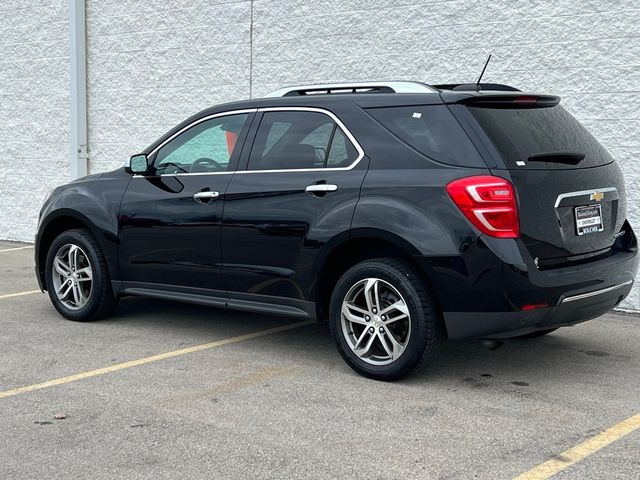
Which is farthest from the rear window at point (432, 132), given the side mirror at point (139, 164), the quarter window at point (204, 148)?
the side mirror at point (139, 164)

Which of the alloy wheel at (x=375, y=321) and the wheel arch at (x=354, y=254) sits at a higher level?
the wheel arch at (x=354, y=254)

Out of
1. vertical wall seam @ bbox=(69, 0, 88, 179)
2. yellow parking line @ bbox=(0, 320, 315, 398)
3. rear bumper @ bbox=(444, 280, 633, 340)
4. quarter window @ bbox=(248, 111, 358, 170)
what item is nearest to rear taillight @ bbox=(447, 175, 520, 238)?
rear bumper @ bbox=(444, 280, 633, 340)

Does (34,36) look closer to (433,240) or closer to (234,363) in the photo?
(234,363)

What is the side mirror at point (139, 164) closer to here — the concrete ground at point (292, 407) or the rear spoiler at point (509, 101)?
the concrete ground at point (292, 407)

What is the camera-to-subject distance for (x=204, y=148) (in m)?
6.84

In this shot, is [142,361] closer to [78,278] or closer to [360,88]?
[78,278]

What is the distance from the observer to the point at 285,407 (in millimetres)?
5160

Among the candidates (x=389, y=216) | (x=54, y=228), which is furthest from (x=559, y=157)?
(x=54, y=228)

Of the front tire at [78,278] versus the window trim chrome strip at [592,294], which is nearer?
the window trim chrome strip at [592,294]

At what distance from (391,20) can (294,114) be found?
3.81m

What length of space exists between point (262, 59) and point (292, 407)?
21.4ft

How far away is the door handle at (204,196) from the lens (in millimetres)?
6535

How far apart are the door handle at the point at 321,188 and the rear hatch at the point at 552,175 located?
38.7 inches

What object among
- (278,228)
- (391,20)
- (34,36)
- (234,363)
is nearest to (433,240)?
(278,228)
